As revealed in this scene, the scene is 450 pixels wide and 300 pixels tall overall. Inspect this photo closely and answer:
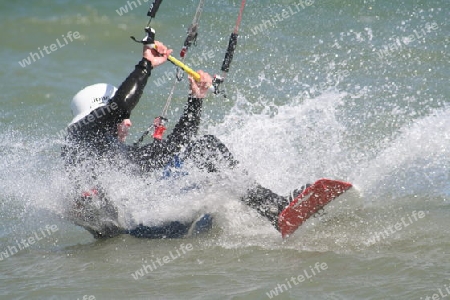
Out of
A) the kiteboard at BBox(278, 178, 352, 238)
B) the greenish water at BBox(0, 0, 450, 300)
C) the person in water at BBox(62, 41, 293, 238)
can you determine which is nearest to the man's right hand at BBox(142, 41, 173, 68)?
the person in water at BBox(62, 41, 293, 238)

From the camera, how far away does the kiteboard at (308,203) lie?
591 cm

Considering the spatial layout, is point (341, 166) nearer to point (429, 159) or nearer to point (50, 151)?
point (429, 159)

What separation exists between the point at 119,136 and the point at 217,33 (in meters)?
7.02

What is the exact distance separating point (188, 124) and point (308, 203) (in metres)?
1.42

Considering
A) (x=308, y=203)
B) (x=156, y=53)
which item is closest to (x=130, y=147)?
(x=156, y=53)

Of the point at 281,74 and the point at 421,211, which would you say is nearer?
the point at 421,211

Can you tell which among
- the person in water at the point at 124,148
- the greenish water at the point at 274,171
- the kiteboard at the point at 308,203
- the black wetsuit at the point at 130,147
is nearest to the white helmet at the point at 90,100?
the person in water at the point at 124,148

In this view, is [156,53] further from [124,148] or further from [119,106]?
[124,148]

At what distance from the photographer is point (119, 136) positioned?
659 cm

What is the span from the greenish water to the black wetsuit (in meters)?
0.17

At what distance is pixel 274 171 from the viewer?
704 cm

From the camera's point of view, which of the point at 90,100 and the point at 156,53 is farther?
the point at 90,100

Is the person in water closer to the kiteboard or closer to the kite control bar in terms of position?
the kite control bar

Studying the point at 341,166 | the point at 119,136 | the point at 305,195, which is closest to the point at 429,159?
the point at 341,166
